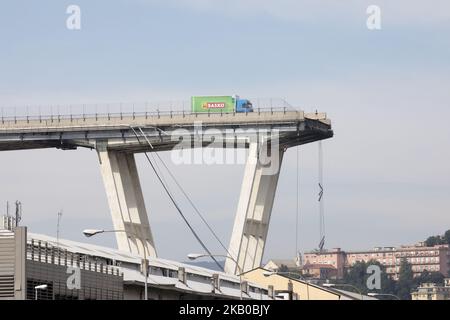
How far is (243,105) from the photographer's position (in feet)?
616

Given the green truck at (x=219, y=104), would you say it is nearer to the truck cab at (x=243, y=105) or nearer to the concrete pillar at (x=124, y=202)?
the truck cab at (x=243, y=105)

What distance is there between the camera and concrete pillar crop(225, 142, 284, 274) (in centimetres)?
18700

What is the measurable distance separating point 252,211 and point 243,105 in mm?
14075

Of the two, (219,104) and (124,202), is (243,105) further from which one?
(124,202)

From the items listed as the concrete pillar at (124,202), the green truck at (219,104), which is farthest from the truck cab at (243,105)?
the concrete pillar at (124,202)

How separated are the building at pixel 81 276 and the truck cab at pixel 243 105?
51386 mm

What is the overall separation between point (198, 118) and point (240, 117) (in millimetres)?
5437

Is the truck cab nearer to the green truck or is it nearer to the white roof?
the green truck

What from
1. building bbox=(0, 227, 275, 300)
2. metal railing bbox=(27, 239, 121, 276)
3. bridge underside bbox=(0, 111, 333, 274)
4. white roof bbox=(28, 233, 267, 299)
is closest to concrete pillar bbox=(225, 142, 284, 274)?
bridge underside bbox=(0, 111, 333, 274)

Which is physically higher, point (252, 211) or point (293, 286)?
point (252, 211)

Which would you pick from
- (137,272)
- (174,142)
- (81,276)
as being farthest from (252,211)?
(81,276)

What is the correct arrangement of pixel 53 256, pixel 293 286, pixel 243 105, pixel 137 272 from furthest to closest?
pixel 243 105 < pixel 293 286 < pixel 137 272 < pixel 53 256

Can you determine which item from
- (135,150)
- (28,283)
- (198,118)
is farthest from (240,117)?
(28,283)
